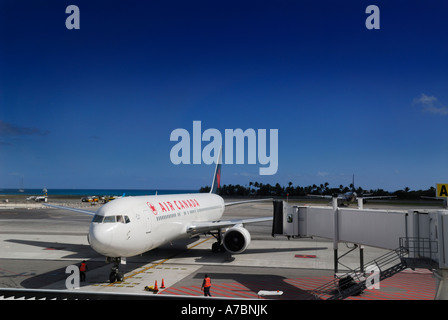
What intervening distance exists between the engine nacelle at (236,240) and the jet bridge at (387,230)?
3.48 m

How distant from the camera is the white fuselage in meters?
17.9

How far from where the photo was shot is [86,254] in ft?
94.9

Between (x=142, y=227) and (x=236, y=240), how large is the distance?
772 cm

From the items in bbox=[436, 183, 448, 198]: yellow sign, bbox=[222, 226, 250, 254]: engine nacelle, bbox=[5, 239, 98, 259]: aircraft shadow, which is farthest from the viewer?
bbox=[5, 239, 98, 259]: aircraft shadow

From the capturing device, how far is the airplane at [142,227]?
1806cm

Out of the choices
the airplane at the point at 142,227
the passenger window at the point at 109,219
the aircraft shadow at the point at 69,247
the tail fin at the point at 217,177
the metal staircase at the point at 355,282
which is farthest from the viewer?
the tail fin at the point at 217,177

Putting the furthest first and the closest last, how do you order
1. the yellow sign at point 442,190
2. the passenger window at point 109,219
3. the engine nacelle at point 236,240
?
the engine nacelle at point 236,240 → the passenger window at point 109,219 → the yellow sign at point 442,190

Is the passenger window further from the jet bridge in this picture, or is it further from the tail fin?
the tail fin

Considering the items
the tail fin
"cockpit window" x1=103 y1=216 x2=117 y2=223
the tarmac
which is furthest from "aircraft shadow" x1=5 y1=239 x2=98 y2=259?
the tail fin

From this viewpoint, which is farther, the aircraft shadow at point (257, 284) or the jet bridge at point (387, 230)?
the aircraft shadow at point (257, 284)

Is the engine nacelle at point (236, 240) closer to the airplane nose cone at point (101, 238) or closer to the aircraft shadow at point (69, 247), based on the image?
the airplane nose cone at point (101, 238)

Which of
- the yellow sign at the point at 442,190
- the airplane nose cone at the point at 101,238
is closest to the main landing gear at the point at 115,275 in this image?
the airplane nose cone at the point at 101,238

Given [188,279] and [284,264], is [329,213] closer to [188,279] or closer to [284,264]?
[284,264]
